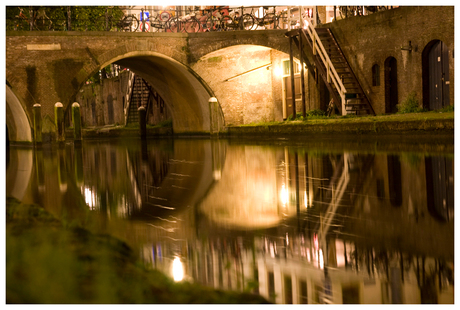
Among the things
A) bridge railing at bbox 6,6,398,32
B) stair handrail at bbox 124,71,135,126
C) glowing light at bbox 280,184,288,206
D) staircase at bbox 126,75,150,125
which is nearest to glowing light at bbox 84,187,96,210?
glowing light at bbox 280,184,288,206

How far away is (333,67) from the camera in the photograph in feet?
Answer: 68.2

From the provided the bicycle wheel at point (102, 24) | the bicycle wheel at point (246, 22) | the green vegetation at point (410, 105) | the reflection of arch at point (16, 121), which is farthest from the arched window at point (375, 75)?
the reflection of arch at point (16, 121)

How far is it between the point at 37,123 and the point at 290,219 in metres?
17.4

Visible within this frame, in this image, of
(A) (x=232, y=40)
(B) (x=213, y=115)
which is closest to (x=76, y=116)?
(B) (x=213, y=115)

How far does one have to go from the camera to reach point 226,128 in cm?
2498

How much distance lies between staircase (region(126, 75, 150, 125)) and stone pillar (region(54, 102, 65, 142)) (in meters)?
12.3

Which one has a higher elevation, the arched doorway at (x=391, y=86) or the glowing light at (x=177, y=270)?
the arched doorway at (x=391, y=86)

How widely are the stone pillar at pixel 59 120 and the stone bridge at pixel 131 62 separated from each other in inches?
11.5

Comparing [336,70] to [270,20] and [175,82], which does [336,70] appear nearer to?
[270,20]

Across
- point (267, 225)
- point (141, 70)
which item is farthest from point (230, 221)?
point (141, 70)

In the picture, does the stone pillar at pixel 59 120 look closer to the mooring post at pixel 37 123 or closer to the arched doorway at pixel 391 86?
the mooring post at pixel 37 123

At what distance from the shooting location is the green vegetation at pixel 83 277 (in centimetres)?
286

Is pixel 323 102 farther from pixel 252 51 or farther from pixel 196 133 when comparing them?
pixel 196 133

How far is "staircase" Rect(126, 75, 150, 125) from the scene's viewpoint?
34781 mm
